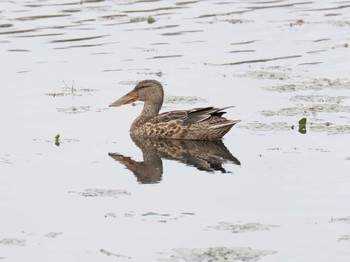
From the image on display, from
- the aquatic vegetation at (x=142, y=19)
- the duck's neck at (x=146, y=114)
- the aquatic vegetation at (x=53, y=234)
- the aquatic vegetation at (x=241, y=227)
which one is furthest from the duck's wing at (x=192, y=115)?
the aquatic vegetation at (x=142, y=19)

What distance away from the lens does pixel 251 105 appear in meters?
19.3

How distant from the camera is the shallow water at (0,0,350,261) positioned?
12.3 m

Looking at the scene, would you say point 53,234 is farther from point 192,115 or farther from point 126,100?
point 126,100

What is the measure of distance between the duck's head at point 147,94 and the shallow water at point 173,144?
0.35m

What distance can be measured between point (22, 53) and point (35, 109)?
5496 mm

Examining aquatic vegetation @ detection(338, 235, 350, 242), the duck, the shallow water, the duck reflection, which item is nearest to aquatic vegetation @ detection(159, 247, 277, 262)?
the shallow water

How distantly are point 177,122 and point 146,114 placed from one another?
85cm

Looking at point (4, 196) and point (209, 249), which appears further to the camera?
point (4, 196)

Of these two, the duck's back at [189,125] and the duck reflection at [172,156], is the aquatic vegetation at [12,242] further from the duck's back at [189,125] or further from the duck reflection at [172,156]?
the duck's back at [189,125]

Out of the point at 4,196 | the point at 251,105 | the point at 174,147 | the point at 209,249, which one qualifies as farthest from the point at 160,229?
the point at 251,105

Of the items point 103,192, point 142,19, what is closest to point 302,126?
point 103,192

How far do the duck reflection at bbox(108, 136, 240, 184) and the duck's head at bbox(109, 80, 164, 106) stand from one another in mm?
872

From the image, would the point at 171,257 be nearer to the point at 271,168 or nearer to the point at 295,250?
the point at 295,250

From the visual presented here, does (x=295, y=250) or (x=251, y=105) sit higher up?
(x=251, y=105)
